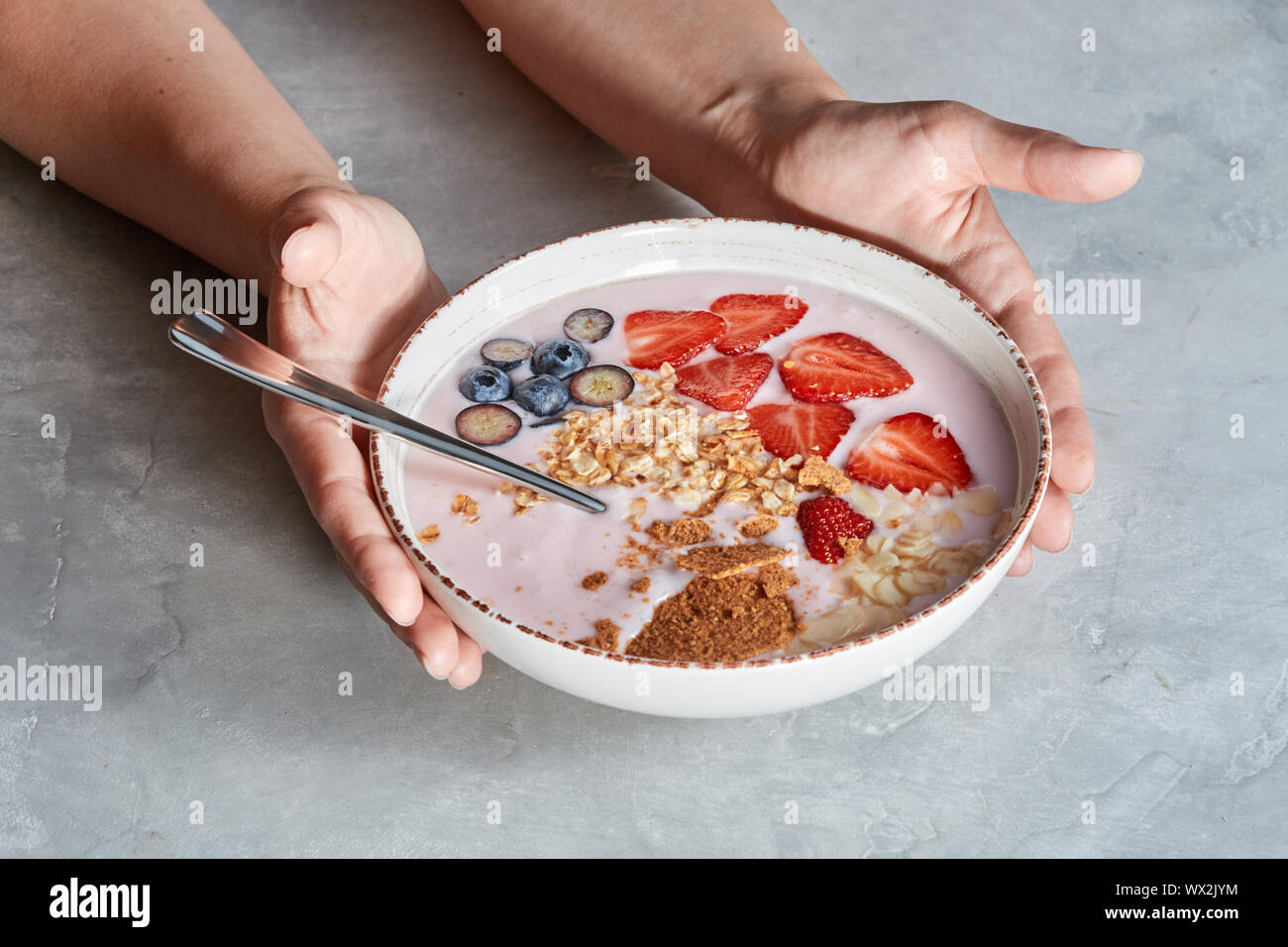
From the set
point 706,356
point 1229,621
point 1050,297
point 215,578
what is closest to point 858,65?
point 1050,297

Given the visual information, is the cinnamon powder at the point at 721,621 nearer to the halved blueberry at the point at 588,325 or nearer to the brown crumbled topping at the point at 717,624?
the brown crumbled topping at the point at 717,624

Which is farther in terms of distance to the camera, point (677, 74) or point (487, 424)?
point (677, 74)

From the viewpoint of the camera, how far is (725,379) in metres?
1.24

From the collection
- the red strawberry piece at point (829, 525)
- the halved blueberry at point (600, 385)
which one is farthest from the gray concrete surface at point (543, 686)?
the halved blueberry at point (600, 385)

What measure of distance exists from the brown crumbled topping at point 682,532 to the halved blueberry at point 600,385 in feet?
0.57

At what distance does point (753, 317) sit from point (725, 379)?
101mm

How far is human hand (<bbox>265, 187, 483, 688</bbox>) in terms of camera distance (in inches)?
42.2

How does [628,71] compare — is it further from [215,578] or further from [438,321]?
[215,578]

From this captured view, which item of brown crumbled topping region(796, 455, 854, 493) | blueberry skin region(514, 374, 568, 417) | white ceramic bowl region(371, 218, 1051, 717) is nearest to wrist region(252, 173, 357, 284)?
white ceramic bowl region(371, 218, 1051, 717)

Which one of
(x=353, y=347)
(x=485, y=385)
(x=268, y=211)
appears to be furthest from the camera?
(x=268, y=211)

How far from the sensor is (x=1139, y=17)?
1.95 meters

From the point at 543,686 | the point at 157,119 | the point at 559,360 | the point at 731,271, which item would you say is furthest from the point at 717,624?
the point at 157,119

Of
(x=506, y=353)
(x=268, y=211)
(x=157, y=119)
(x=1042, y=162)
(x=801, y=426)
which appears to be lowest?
(x=801, y=426)

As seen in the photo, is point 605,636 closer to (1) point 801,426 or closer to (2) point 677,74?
(1) point 801,426
